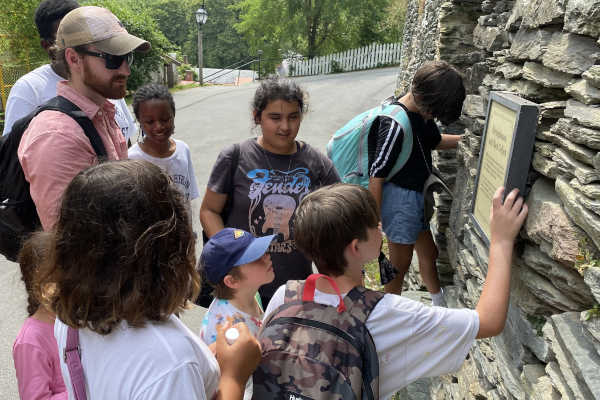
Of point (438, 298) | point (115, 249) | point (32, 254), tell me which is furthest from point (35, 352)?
point (438, 298)

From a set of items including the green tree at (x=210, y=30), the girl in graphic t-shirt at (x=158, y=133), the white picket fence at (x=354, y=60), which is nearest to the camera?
the girl in graphic t-shirt at (x=158, y=133)

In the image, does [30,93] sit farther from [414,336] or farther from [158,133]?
[414,336]

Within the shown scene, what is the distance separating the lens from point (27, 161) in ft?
6.38

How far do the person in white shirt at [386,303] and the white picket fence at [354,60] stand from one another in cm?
2369

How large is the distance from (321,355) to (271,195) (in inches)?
49.6

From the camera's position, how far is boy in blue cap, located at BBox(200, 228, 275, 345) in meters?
1.95

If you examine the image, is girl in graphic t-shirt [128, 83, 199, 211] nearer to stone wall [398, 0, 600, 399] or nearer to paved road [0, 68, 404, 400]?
paved road [0, 68, 404, 400]

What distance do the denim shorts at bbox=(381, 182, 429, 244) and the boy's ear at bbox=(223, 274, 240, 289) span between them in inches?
60.4

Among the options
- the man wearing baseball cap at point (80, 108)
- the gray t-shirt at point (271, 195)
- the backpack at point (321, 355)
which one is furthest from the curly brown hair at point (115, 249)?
the gray t-shirt at point (271, 195)

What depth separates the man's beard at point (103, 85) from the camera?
224 cm

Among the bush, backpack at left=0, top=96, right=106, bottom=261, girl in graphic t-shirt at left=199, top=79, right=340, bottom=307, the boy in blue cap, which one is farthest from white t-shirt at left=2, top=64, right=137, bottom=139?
the bush

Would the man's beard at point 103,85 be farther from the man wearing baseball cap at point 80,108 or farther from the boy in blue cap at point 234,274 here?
the boy in blue cap at point 234,274

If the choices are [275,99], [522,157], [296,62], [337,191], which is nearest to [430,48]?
[275,99]

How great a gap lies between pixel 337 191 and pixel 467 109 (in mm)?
1590
